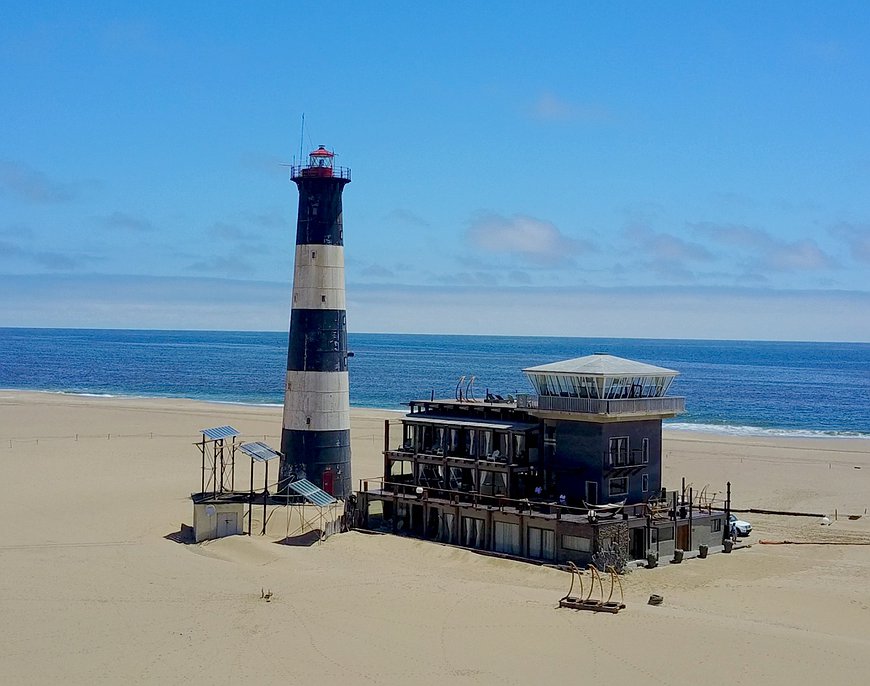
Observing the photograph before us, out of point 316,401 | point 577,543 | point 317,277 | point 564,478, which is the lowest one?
point 577,543

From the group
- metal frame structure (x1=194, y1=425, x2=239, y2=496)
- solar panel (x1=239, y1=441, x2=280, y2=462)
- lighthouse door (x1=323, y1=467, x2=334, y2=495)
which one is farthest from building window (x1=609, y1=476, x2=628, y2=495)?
metal frame structure (x1=194, y1=425, x2=239, y2=496)

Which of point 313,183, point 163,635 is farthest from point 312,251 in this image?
point 163,635

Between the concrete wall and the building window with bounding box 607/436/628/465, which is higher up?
the building window with bounding box 607/436/628/465

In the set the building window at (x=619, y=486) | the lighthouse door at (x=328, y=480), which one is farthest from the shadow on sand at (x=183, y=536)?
the building window at (x=619, y=486)

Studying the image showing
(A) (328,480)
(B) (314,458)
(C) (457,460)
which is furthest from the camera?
(A) (328,480)

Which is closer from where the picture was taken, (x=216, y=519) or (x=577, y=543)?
(x=577, y=543)

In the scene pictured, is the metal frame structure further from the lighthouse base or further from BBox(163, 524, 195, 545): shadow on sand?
the lighthouse base

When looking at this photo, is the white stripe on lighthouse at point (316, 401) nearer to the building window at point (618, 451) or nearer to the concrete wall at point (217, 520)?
the concrete wall at point (217, 520)

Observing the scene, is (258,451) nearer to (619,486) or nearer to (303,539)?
(303,539)

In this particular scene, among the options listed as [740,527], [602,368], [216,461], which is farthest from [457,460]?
[216,461]
